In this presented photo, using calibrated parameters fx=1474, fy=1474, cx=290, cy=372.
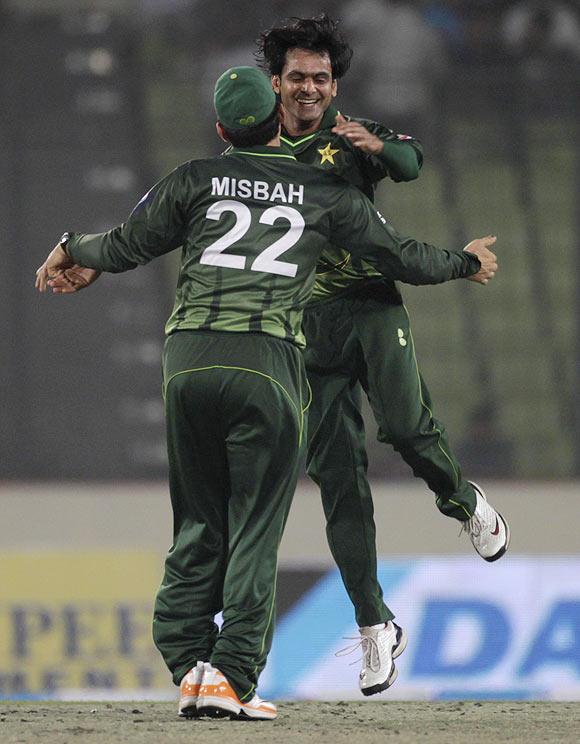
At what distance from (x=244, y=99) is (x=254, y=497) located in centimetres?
113

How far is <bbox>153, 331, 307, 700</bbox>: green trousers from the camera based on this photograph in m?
4.16

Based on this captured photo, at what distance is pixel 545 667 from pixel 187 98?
6928 mm

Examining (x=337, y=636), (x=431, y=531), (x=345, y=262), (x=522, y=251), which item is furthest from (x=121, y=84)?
(x=345, y=262)

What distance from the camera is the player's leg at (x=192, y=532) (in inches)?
→ 165

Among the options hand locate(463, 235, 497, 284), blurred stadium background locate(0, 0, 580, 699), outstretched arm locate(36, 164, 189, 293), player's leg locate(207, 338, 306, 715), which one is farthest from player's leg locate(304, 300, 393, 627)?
blurred stadium background locate(0, 0, 580, 699)

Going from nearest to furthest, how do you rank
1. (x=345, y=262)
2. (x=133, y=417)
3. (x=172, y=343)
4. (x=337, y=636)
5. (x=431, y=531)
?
(x=172, y=343) < (x=345, y=262) < (x=337, y=636) < (x=431, y=531) < (x=133, y=417)

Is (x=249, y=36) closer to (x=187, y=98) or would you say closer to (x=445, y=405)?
(x=187, y=98)

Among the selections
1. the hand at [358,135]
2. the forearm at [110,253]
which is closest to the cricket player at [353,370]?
the hand at [358,135]

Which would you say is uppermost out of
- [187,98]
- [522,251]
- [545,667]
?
[187,98]

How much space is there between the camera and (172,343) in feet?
13.9

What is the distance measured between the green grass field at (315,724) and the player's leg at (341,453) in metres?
0.41

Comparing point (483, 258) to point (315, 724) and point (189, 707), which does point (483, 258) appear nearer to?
point (315, 724)

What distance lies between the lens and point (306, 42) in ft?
15.2

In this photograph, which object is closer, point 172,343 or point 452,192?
point 172,343
